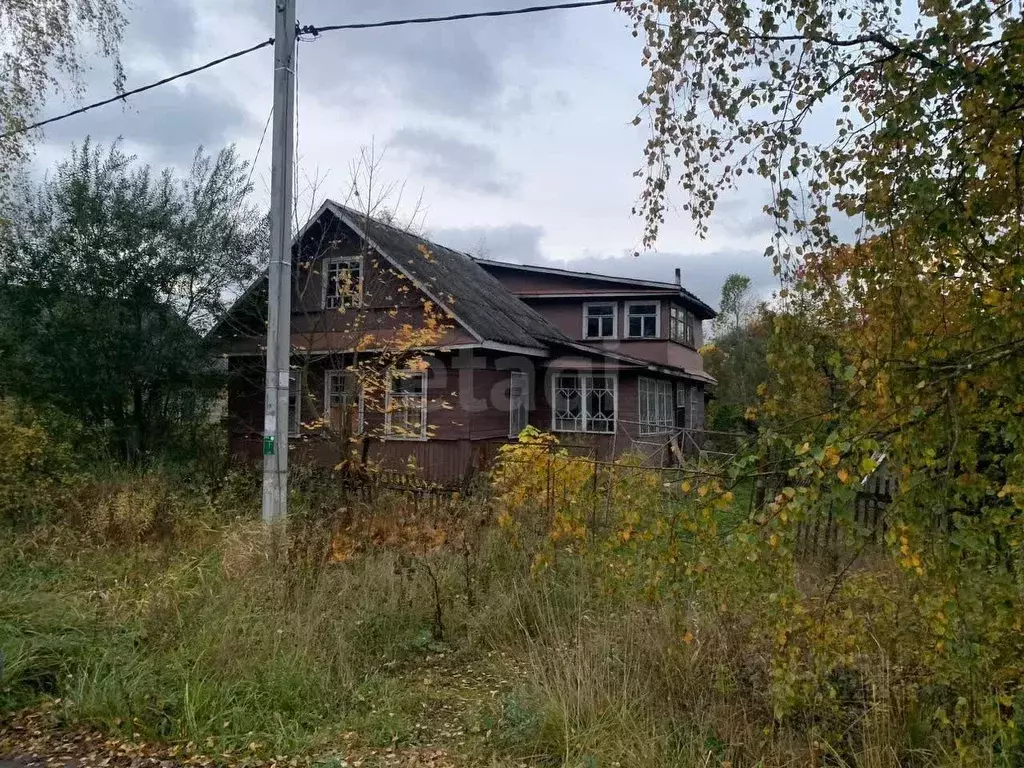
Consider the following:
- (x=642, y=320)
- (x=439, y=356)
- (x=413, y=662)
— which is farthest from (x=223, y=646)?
(x=642, y=320)

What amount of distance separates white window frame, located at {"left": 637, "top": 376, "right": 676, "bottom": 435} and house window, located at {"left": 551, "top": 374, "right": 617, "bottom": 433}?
2.64 feet

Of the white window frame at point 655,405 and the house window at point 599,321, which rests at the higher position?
the house window at point 599,321

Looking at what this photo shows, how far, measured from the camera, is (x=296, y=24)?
723 centimetres

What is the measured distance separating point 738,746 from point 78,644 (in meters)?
4.05

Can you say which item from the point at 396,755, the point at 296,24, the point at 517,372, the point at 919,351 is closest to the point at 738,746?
the point at 396,755

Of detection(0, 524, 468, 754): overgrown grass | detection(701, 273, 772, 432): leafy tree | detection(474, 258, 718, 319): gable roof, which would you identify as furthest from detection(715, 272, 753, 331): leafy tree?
detection(0, 524, 468, 754): overgrown grass

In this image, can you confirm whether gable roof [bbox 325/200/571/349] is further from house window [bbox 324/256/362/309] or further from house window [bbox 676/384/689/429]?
house window [bbox 676/384/689/429]

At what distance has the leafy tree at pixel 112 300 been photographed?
1081 centimetres

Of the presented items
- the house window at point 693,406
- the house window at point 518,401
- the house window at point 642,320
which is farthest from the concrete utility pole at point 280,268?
the house window at point 693,406

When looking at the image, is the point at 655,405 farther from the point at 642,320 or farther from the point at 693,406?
the point at 693,406

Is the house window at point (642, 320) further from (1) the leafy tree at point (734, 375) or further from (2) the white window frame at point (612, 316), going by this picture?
(1) the leafy tree at point (734, 375)

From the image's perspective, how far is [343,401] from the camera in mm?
9617

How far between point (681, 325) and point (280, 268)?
17.3 meters

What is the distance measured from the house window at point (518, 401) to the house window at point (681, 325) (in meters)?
5.93
